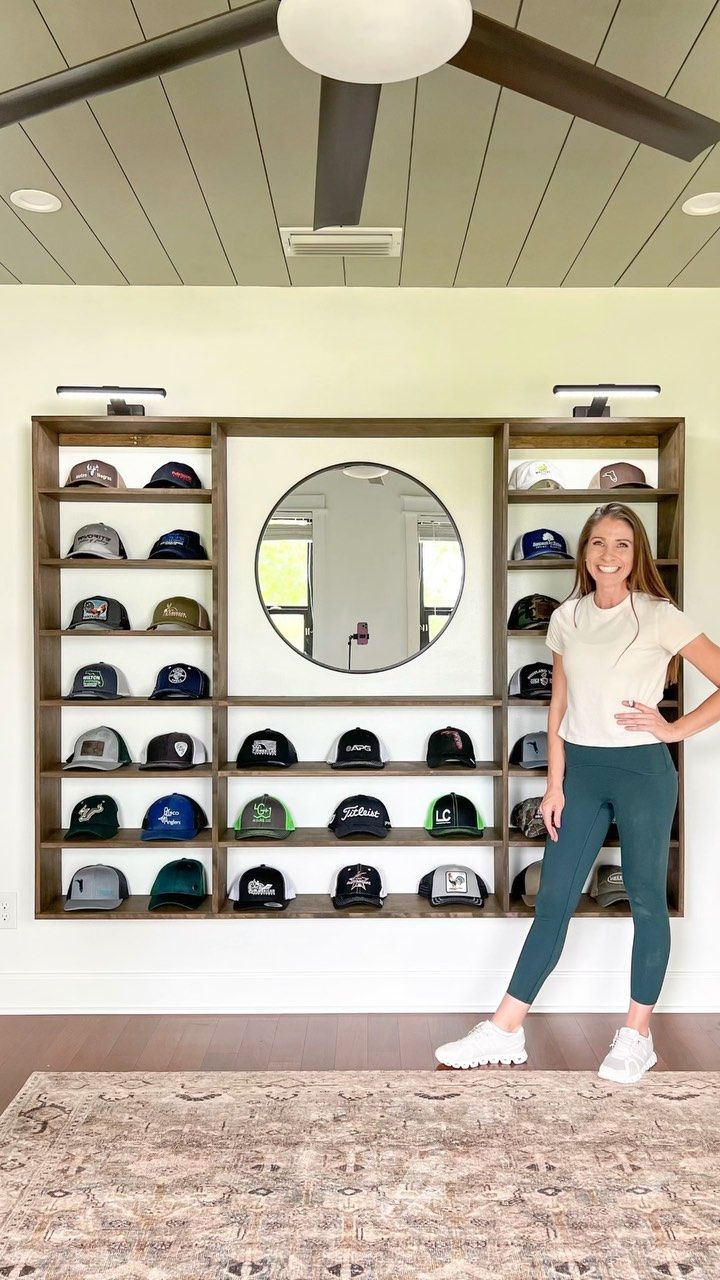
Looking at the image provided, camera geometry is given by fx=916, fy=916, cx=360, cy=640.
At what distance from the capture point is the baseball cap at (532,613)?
3.49 metres

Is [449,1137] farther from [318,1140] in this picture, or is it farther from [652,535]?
[652,535]

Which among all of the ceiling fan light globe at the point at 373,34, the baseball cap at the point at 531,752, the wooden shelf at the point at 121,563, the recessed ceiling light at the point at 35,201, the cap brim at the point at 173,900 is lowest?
the cap brim at the point at 173,900

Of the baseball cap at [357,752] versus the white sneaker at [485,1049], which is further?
the baseball cap at [357,752]

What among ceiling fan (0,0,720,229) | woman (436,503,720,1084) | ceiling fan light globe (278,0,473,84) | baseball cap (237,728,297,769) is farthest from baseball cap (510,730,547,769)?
ceiling fan light globe (278,0,473,84)

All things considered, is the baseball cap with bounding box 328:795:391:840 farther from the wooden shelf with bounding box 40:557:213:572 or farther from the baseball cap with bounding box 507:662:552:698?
the wooden shelf with bounding box 40:557:213:572

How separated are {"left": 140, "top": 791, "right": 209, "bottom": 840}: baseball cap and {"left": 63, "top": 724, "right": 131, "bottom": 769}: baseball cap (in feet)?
0.75

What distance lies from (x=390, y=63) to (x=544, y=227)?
5.85 ft

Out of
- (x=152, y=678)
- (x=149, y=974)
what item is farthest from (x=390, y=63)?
(x=149, y=974)

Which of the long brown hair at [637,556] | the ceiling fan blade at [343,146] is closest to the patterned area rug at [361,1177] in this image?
the long brown hair at [637,556]

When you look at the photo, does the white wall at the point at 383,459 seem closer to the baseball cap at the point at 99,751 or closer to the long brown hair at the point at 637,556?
the baseball cap at the point at 99,751

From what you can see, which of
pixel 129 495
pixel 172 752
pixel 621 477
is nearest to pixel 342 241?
pixel 129 495

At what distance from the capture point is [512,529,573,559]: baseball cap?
346 centimetres

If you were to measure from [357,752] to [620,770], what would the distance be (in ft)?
3.30

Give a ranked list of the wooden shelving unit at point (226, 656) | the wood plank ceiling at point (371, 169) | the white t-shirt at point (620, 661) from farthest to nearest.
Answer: the wooden shelving unit at point (226, 656)
the white t-shirt at point (620, 661)
the wood plank ceiling at point (371, 169)
